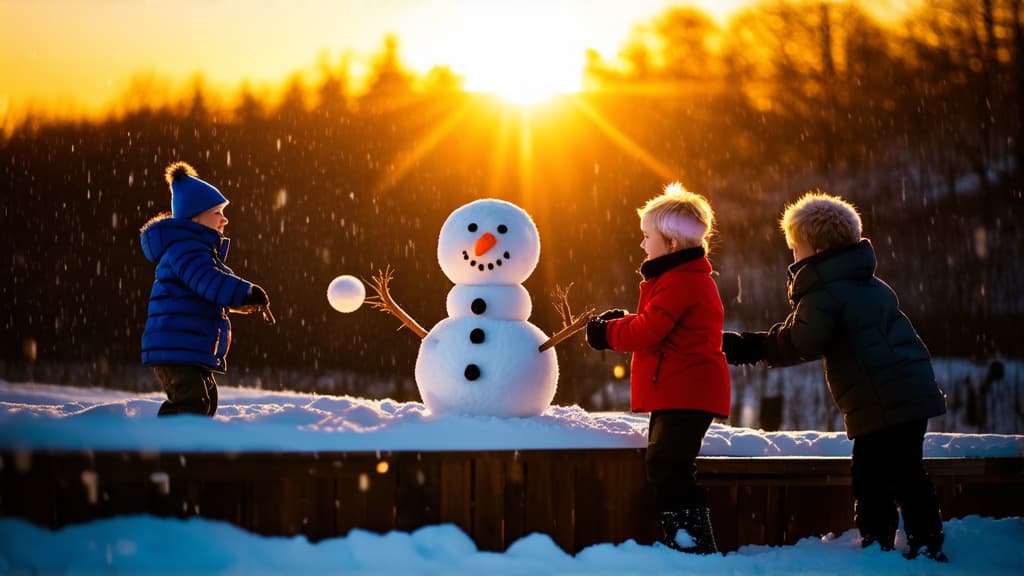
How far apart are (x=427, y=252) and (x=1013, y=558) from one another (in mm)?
9298

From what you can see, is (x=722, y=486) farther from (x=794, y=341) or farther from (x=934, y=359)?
(x=934, y=359)

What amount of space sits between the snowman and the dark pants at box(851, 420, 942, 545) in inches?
52.2

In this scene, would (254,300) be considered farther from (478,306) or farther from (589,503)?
(589,503)

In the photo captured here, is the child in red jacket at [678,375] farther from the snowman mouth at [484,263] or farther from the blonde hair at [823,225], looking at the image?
the snowman mouth at [484,263]

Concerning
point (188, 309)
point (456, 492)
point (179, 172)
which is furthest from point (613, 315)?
point (179, 172)

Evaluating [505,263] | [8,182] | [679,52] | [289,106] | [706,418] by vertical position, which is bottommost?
[706,418]

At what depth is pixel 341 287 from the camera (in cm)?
458

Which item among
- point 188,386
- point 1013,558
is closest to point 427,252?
point 188,386

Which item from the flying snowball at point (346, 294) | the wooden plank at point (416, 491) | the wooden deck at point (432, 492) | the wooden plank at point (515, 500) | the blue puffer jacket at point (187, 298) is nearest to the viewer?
the wooden deck at point (432, 492)

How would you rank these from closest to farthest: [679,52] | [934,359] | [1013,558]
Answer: [1013,558] < [934,359] < [679,52]

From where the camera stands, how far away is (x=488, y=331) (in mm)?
4352

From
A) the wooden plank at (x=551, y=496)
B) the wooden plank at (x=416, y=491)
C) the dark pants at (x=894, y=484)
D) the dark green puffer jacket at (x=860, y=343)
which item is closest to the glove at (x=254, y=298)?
the wooden plank at (x=416, y=491)

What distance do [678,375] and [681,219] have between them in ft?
2.13

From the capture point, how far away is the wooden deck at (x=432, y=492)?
3.21m
